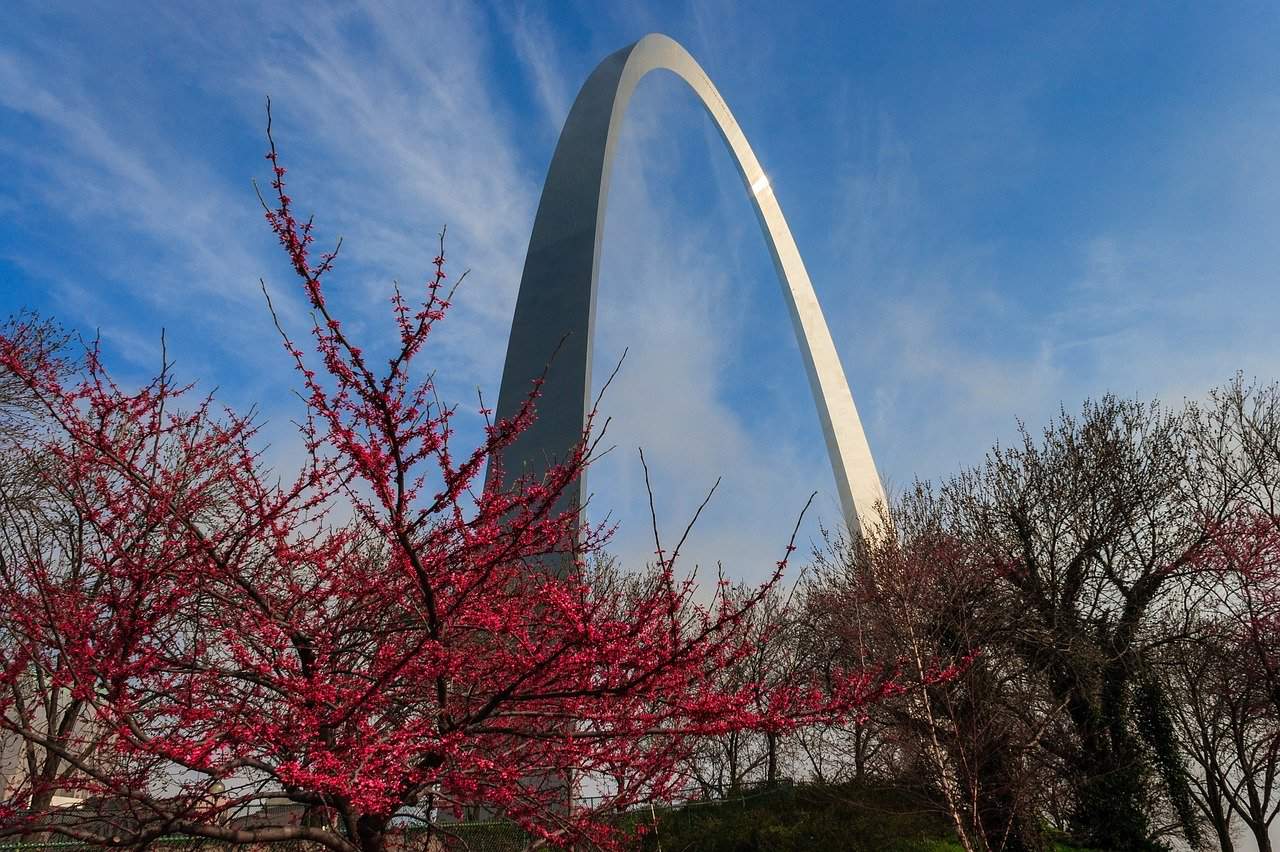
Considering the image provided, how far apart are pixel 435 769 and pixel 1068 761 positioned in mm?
13227

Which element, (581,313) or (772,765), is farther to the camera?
(772,765)

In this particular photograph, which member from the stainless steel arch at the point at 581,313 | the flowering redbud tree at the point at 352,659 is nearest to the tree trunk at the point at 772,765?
the stainless steel arch at the point at 581,313

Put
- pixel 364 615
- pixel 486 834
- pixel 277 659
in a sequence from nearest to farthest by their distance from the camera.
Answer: pixel 277 659 → pixel 364 615 → pixel 486 834

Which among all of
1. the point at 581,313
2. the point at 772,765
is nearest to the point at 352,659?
the point at 581,313

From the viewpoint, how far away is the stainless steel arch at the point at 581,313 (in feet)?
46.2

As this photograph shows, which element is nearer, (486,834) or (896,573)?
(486,834)

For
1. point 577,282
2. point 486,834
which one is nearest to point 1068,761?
point 486,834

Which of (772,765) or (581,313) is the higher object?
(581,313)

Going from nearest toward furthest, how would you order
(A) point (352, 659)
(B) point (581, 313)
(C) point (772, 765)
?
(A) point (352, 659) → (B) point (581, 313) → (C) point (772, 765)

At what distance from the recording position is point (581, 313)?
14625mm

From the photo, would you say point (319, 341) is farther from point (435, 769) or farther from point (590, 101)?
point (590, 101)

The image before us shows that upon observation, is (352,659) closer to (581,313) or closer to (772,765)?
(581,313)

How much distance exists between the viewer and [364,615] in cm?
430

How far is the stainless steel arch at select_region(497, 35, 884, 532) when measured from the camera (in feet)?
46.2
